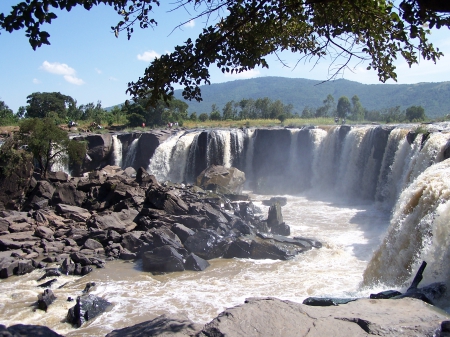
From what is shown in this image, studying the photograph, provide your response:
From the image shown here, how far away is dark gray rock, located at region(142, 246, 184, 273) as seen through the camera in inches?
450

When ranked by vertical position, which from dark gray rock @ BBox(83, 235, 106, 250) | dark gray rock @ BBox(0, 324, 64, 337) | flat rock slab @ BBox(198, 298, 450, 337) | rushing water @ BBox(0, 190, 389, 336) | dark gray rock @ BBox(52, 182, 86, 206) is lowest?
rushing water @ BBox(0, 190, 389, 336)

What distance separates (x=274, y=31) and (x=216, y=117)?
2091 inches

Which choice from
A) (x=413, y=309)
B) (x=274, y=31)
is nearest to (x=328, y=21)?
(x=274, y=31)

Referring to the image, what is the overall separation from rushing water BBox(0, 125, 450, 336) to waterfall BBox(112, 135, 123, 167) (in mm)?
10877

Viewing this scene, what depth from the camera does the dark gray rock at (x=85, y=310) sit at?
810 cm

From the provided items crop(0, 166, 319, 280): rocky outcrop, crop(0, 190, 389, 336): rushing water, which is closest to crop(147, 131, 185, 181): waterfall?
crop(0, 166, 319, 280): rocky outcrop

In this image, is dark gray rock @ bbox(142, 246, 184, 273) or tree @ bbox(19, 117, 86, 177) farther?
tree @ bbox(19, 117, 86, 177)

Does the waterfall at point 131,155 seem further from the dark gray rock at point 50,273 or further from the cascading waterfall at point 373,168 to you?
the dark gray rock at point 50,273

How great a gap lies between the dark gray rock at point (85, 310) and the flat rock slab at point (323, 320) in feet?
14.5

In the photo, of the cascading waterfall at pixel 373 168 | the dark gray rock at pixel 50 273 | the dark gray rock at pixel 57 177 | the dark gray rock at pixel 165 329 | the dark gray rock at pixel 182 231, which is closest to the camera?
the dark gray rock at pixel 165 329

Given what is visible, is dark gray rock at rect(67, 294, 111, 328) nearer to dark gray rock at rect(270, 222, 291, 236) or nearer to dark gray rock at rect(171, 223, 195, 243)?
dark gray rock at rect(171, 223, 195, 243)

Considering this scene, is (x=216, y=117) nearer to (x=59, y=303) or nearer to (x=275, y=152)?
(x=275, y=152)

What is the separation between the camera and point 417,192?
973cm

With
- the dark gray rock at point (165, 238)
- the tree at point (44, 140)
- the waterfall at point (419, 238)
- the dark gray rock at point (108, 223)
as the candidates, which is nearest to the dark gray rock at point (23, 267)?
the dark gray rock at point (108, 223)
